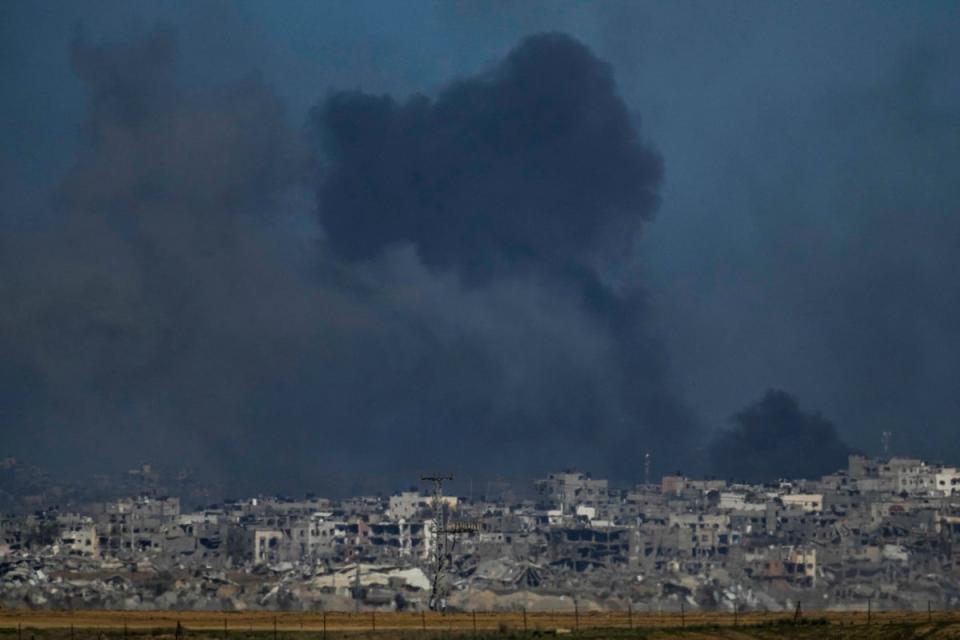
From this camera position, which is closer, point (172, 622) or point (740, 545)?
point (172, 622)

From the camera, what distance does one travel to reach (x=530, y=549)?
395 feet

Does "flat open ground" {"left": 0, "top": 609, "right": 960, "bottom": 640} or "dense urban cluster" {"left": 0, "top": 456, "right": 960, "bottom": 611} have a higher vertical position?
"dense urban cluster" {"left": 0, "top": 456, "right": 960, "bottom": 611}

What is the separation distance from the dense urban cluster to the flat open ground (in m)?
7.75

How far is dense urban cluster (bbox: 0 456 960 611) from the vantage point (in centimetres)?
9150

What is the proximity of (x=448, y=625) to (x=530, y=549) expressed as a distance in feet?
155

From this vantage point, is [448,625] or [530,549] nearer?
[448,625]

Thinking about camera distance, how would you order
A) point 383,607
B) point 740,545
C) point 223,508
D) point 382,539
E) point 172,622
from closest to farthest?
point 172,622 → point 383,607 → point 740,545 → point 382,539 → point 223,508

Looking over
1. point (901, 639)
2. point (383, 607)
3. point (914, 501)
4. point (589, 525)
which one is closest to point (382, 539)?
point (589, 525)

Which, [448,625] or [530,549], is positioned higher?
[530,549]

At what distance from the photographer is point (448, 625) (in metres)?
73.1

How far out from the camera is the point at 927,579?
334ft

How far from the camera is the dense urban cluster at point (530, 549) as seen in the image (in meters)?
91.5

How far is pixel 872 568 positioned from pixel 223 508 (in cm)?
7138

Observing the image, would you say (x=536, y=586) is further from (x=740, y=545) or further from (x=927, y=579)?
(x=740, y=545)
